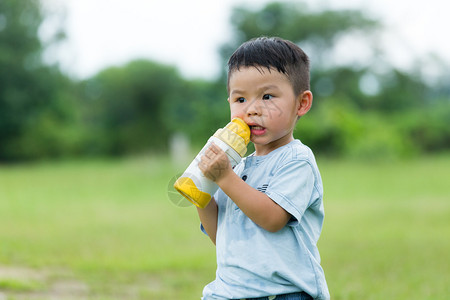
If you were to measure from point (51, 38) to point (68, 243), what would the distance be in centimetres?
2044

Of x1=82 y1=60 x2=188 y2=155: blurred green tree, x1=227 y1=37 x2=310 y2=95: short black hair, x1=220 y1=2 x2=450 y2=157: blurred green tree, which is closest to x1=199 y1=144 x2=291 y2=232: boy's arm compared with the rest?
x1=227 y1=37 x2=310 y2=95: short black hair

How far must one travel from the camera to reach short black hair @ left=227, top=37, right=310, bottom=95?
2.01 m

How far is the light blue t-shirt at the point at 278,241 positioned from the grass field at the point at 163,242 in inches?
11.1

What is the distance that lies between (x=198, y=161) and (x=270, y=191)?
0.26m

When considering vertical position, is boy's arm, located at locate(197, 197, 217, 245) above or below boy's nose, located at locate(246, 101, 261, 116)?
below

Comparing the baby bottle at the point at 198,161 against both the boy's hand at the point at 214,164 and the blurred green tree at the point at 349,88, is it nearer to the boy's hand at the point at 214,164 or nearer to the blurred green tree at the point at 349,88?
the boy's hand at the point at 214,164

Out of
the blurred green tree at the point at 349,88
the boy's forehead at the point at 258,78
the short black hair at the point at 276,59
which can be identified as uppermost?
the blurred green tree at the point at 349,88

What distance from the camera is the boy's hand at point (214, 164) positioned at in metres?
1.88

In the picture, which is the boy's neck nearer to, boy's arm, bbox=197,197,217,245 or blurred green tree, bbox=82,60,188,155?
boy's arm, bbox=197,197,217,245

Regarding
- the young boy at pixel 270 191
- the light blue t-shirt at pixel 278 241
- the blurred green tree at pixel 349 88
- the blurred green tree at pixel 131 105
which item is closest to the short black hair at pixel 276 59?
the young boy at pixel 270 191

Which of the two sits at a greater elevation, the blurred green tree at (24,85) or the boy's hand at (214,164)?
the blurred green tree at (24,85)

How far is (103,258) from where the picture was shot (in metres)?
6.36

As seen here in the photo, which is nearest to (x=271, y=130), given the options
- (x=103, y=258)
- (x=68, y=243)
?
(x=103, y=258)

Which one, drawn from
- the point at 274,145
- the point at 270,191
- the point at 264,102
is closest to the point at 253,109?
the point at 264,102
